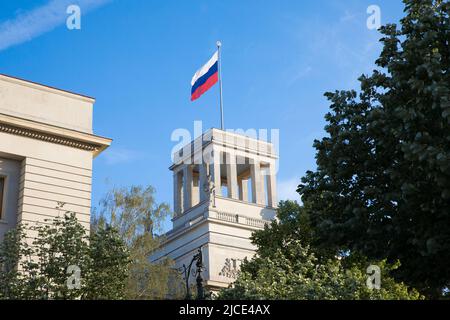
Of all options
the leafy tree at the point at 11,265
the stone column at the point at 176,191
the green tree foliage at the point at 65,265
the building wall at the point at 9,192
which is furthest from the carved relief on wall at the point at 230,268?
the leafy tree at the point at 11,265

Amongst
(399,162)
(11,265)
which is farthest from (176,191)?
(399,162)

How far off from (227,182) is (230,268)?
13371 millimetres

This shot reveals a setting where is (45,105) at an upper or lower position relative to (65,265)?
upper

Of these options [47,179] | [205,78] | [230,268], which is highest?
[205,78]

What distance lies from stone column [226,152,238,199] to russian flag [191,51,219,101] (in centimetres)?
738

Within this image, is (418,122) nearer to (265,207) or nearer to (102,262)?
(102,262)

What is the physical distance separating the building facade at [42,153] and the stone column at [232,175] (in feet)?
101

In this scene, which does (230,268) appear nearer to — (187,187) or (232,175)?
(232,175)

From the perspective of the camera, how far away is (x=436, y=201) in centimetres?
1641

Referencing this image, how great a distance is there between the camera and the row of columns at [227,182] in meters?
58.3

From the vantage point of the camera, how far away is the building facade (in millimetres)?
25781

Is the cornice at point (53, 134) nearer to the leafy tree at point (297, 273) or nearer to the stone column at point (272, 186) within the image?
the leafy tree at point (297, 273)

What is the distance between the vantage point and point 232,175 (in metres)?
59.8
